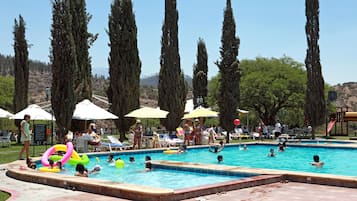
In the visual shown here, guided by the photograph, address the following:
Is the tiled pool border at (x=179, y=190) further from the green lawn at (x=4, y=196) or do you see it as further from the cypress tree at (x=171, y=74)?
the cypress tree at (x=171, y=74)

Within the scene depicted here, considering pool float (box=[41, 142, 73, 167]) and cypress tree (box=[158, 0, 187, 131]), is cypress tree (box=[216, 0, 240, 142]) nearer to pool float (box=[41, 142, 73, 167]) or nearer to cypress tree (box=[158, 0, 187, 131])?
cypress tree (box=[158, 0, 187, 131])

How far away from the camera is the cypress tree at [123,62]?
30031 mm

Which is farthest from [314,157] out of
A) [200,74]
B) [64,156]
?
[200,74]

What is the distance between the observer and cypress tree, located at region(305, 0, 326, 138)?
3183cm

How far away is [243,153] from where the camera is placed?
2200 centimetres

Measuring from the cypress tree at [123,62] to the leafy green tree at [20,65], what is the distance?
5543mm

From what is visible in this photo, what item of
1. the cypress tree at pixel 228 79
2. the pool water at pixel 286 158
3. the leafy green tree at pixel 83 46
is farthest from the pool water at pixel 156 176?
the cypress tree at pixel 228 79

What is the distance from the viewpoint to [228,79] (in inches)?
1135

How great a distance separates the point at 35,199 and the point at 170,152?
40.0ft

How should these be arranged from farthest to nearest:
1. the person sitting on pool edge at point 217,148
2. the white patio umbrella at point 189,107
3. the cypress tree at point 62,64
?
the white patio umbrella at point 189,107
the person sitting on pool edge at point 217,148
the cypress tree at point 62,64

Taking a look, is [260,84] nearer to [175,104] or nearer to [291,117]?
[291,117]

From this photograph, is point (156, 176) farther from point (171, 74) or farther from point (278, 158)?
point (171, 74)

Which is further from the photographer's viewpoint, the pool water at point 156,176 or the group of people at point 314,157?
the group of people at point 314,157

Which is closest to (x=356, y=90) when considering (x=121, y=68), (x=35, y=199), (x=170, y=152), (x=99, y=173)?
(x=121, y=68)
